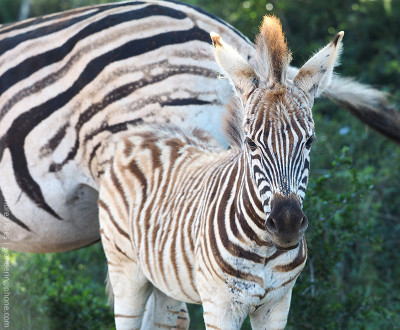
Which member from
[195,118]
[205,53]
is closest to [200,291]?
[195,118]

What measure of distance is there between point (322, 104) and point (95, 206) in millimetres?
5089

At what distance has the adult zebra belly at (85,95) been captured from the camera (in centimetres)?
554

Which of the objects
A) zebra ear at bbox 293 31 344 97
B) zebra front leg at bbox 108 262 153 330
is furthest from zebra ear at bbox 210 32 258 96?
zebra front leg at bbox 108 262 153 330

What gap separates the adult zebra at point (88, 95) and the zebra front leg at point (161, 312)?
0.98 m

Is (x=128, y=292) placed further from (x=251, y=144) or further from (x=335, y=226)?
(x=335, y=226)

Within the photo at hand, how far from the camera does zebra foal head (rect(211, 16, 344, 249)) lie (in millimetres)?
3588

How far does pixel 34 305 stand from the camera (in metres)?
6.88

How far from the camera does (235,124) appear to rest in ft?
14.5

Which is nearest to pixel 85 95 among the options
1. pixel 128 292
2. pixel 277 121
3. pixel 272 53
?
pixel 128 292

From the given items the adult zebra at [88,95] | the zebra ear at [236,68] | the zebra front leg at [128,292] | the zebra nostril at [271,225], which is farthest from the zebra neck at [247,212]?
the adult zebra at [88,95]

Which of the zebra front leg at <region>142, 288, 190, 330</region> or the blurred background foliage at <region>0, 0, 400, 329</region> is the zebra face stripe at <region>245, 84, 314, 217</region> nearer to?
the zebra front leg at <region>142, 288, 190, 330</region>

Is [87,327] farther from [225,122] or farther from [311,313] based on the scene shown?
[225,122]

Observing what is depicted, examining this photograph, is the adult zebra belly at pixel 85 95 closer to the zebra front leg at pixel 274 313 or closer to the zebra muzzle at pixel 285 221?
the zebra front leg at pixel 274 313

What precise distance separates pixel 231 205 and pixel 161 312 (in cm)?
161
